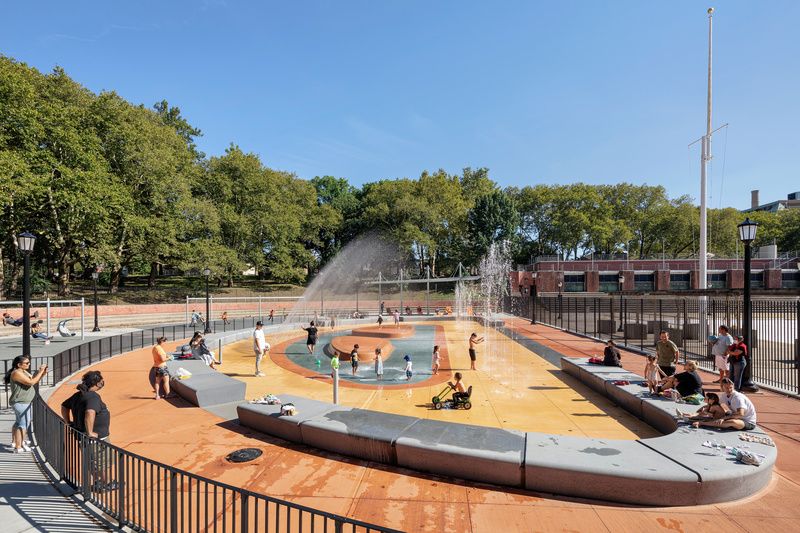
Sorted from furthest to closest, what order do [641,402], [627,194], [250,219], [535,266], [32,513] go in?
[627,194] < [535,266] < [250,219] < [641,402] < [32,513]

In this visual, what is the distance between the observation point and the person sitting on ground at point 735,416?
7550 millimetres

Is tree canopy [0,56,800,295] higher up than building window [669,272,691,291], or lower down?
higher up

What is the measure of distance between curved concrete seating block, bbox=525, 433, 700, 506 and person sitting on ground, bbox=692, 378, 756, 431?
2.10 metres

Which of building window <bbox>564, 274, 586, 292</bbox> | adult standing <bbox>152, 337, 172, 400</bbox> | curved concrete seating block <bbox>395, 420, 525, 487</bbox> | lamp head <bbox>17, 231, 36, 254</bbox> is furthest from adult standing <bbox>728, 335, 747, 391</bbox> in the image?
building window <bbox>564, 274, 586, 292</bbox>

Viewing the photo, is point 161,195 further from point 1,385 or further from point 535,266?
point 535,266

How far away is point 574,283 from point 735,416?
206 feet

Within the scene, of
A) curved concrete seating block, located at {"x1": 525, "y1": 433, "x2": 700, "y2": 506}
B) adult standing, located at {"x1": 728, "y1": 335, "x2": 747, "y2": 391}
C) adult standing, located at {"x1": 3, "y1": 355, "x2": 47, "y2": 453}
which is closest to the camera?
curved concrete seating block, located at {"x1": 525, "y1": 433, "x2": 700, "y2": 506}

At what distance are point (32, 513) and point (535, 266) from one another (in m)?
67.6

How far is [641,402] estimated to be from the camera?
Answer: 1012 cm

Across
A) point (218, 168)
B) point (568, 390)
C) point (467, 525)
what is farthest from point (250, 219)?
point (467, 525)

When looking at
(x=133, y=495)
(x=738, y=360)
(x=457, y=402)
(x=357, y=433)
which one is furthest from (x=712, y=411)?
(x=133, y=495)

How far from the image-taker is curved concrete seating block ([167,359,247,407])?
11.0 m

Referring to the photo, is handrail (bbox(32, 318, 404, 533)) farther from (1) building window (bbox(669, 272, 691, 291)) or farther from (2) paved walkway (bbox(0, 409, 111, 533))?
(1) building window (bbox(669, 272, 691, 291))

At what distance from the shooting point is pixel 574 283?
218ft
